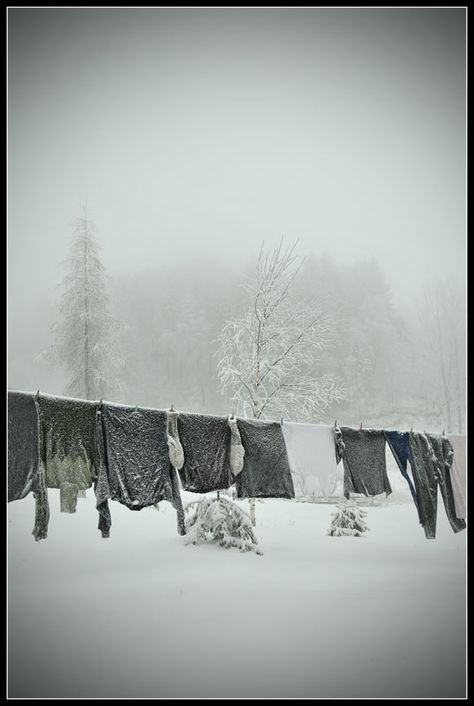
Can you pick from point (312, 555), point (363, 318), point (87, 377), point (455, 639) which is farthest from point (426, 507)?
point (363, 318)

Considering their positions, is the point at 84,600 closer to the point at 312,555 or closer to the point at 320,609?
the point at 320,609

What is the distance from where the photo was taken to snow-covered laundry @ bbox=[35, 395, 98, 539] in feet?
16.6

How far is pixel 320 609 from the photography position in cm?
568

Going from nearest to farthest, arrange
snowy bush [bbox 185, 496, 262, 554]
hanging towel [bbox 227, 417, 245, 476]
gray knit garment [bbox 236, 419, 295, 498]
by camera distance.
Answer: hanging towel [bbox 227, 417, 245, 476]
gray knit garment [bbox 236, 419, 295, 498]
snowy bush [bbox 185, 496, 262, 554]

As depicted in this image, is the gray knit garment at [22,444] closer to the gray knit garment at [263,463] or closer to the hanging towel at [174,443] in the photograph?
the hanging towel at [174,443]

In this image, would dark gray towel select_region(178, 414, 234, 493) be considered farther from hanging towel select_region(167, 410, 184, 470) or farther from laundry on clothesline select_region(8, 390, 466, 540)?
hanging towel select_region(167, 410, 184, 470)

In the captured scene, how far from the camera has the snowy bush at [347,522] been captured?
11.4 m

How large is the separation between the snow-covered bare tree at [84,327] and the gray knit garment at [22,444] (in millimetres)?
13309

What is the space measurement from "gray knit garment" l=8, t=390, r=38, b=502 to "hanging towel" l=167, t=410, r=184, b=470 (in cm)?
191

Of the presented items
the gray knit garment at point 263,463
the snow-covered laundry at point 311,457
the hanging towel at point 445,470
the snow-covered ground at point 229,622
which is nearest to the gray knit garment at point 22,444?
the snow-covered ground at point 229,622

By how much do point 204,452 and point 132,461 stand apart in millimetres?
1282

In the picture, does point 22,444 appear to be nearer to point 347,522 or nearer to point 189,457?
point 189,457

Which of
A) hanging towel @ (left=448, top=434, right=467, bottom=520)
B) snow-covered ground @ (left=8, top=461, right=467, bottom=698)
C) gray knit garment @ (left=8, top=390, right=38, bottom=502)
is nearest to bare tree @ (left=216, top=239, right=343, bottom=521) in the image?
hanging towel @ (left=448, top=434, right=467, bottom=520)

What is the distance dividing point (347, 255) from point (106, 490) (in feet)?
211
